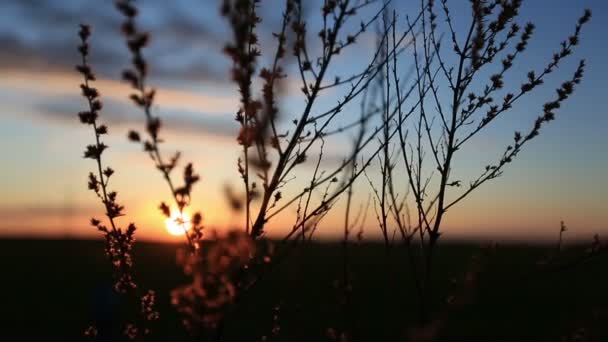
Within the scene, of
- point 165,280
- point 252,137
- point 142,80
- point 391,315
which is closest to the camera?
point 142,80

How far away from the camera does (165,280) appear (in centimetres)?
2198

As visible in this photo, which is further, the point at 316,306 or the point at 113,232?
the point at 316,306

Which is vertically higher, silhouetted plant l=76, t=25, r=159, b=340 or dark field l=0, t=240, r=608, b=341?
silhouetted plant l=76, t=25, r=159, b=340

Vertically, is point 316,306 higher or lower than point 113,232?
lower

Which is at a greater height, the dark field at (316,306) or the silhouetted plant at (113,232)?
the silhouetted plant at (113,232)

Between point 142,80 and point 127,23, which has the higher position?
point 127,23

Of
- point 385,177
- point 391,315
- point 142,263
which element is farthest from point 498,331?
point 142,263

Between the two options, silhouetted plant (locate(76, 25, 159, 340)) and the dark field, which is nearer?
silhouetted plant (locate(76, 25, 159, 340))

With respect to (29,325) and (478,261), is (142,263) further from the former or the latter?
(478,261)

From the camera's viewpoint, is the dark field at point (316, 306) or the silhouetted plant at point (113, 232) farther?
the dark field at point (316, 306)

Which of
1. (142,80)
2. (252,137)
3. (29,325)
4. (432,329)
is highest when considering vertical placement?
(142,80)

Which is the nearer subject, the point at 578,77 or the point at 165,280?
the point at 578,77

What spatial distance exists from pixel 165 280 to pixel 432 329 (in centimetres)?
2170

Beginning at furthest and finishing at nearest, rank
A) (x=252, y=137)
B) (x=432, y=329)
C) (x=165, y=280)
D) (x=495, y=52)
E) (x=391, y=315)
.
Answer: (x=165, y=280) → (x=391, y=315) → (x=495, y=52) → (x=252, y=137) → (x=432, y=329)
